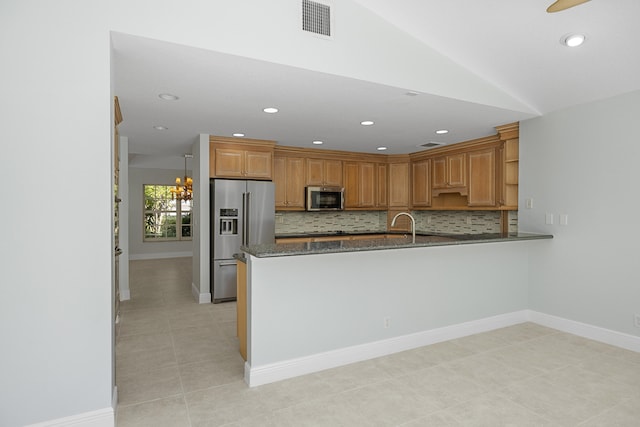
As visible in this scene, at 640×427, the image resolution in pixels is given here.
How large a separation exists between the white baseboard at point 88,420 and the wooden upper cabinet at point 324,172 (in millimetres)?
4355

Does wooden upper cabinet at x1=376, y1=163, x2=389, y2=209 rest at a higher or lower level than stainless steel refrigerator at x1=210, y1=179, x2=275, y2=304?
higher

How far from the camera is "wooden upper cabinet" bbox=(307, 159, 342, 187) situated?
5996 mm

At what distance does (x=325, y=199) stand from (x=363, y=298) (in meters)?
3.05

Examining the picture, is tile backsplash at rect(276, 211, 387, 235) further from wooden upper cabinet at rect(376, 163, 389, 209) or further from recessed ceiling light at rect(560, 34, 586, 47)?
recessed ceiling light at rect(560, 34, 586, 47)

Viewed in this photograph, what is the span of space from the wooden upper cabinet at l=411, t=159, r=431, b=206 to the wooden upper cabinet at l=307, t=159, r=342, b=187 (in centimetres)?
136

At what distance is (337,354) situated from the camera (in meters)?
2.92

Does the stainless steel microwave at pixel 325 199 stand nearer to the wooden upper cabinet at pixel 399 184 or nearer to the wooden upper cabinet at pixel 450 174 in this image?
the wooden upper cabinet at pixel 399 184

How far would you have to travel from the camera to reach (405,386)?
258cm

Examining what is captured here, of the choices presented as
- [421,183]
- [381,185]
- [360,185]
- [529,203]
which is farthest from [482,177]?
[360,185]

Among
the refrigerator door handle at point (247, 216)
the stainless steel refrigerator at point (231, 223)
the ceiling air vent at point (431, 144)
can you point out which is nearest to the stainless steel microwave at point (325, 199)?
the stainless steel refrigerator at point (231, 223)

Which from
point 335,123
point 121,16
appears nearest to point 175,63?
point 121,16

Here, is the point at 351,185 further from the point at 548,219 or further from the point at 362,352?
the point at 362,352

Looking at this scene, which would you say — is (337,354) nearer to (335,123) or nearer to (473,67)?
(335,123)

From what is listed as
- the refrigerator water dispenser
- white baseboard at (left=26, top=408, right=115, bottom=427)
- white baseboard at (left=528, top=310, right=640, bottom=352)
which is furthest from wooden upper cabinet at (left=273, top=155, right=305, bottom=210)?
white baseboard at (left=26, top=408, right=115, bottom=427)
